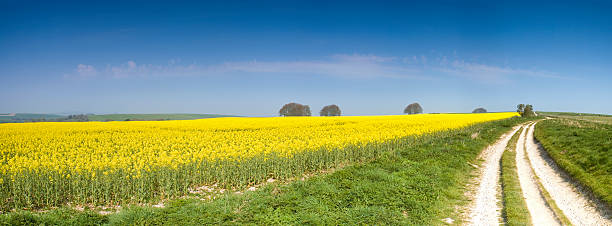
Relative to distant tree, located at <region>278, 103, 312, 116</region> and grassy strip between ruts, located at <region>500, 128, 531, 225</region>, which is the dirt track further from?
distant tree, located at <region>278, 103, 312, 116</region>

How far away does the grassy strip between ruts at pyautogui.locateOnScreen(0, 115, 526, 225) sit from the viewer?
7641 mm

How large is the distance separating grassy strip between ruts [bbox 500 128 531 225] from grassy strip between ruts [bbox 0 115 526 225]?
1216 millimetres

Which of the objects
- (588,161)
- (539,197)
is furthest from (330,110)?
(539,197)

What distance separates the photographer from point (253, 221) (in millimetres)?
7625

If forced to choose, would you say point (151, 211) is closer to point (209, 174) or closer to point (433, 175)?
point (209, 174)

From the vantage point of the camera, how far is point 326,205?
878cm

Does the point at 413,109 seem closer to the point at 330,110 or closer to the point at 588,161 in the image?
the point at 330,110

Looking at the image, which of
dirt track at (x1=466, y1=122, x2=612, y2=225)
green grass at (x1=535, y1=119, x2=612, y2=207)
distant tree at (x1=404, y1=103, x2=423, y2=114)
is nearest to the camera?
dirt track at (x1=466, y1=122, x2=612, y2=225)

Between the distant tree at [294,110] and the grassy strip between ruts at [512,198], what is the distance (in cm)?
9197

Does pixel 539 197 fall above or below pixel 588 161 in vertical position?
below

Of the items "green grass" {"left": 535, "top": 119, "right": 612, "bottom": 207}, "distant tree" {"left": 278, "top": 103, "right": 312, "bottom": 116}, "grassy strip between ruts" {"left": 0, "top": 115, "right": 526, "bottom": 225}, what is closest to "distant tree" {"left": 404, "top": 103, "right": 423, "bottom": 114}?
"distant tree" {"left": 278, "top": 103, "right": 312, "bottom": 116}

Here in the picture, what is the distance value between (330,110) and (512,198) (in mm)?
110987

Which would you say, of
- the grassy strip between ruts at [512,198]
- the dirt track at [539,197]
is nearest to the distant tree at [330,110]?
the dirt track at [539,197]

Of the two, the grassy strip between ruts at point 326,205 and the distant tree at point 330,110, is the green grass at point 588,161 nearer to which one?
the grassy strip between ruts at point 326,205
